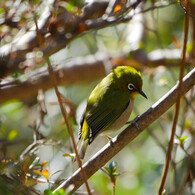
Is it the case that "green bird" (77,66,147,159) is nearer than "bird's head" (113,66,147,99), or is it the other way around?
"green bird" (77,66,147,159)

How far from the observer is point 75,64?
16.6 feet

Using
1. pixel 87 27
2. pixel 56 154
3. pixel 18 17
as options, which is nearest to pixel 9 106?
pixel 56 154

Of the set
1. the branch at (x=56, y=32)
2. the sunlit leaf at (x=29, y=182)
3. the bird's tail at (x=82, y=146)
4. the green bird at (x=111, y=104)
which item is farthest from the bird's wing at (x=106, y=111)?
the sunlit leaf at (x=29, y=182)

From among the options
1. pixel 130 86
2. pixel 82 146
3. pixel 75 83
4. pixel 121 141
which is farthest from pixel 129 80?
pixel 75 83

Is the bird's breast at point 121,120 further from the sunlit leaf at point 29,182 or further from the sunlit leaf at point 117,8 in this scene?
the sunlit leaf at point 29,182

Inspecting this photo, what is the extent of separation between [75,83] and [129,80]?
68.5 inches

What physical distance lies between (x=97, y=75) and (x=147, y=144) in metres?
1.32

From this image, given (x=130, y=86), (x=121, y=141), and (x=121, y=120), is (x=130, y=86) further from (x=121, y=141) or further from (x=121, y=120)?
(x=121, y=141)

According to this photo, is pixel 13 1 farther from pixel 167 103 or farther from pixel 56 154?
pixel 56 154

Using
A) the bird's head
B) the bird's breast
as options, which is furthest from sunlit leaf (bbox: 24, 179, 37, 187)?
the bird's head

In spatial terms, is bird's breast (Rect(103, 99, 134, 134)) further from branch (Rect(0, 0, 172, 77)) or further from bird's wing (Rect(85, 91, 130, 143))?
branch (Rect(0, 0, 172, 77))

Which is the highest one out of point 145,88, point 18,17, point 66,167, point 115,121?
point 145,88

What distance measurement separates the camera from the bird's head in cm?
353

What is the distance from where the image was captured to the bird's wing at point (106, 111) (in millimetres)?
3348
